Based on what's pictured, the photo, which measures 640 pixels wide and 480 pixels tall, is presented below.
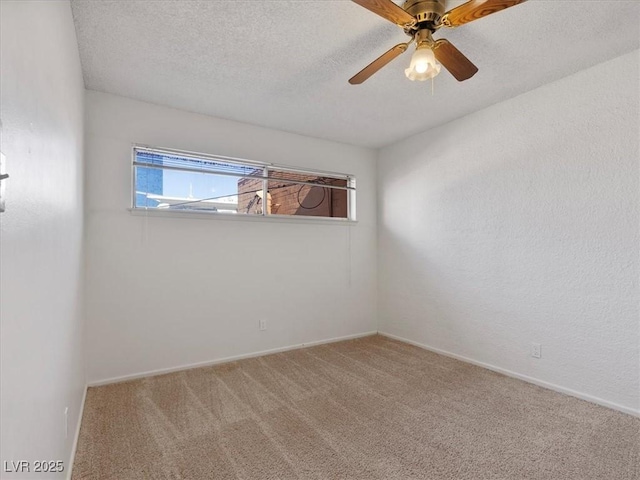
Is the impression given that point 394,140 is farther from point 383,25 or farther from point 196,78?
point 196,78

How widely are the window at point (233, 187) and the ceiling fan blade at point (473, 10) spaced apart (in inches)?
90.6

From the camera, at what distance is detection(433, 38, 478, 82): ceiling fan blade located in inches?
70.6

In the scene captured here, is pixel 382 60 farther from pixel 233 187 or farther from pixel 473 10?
pixel 233 187

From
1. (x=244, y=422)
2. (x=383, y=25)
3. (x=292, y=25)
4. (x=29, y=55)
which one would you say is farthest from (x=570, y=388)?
(x=29, y=55)

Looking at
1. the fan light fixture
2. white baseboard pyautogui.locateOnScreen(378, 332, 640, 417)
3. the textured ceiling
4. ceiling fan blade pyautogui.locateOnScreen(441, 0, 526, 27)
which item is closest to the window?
the textured ceiling

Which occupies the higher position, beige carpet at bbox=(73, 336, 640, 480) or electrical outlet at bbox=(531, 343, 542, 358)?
electrical outlet at bbox=(531, 343, 542, 358)

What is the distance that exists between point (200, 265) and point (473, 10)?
2.87 metres

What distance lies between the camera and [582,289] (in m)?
2.49

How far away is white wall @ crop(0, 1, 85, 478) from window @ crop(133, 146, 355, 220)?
4.39 feet

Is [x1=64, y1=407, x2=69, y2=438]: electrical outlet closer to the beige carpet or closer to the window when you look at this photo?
the beige carpet

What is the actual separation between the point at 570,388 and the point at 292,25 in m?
3.33

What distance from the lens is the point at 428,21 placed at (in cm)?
173

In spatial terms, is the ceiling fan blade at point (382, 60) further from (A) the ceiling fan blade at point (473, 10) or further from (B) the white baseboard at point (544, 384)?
(B) the white baseboard at point (544, 384)

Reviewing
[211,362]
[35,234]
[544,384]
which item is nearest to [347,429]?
[211,362]
